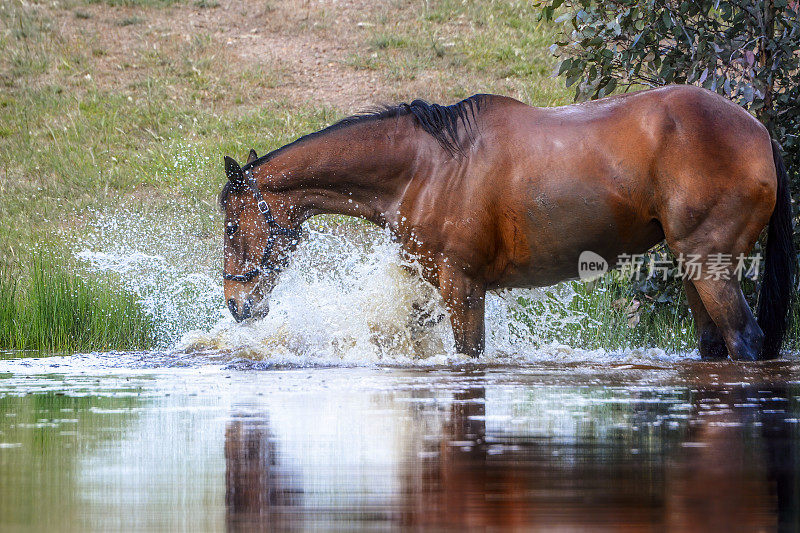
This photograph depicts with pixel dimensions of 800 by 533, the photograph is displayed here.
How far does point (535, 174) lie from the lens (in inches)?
242

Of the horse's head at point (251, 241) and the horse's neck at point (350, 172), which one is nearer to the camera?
the horse's neck at point (350, 172)

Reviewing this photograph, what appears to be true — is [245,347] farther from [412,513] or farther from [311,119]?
[311,119]

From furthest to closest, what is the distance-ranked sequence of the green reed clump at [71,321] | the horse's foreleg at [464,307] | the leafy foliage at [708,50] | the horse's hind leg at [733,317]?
1. the green reed clump at [71,321]
2. the leafy foliage at [708,50]
3. the horse's foreleg at [464,307]
4. the horse's hind leg at [733,317]

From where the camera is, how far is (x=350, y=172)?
6465 mm

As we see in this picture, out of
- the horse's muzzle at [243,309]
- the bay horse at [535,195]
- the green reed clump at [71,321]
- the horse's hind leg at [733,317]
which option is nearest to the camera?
the bay horse at [535,195]

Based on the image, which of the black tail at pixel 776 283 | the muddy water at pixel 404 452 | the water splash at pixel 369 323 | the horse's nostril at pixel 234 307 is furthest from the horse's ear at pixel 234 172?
the black tail at pixel 776 283

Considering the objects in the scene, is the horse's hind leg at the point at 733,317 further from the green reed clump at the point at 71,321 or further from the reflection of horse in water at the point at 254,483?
the green reed clump at the point at 71,321

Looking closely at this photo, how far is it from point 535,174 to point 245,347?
2.13 meters

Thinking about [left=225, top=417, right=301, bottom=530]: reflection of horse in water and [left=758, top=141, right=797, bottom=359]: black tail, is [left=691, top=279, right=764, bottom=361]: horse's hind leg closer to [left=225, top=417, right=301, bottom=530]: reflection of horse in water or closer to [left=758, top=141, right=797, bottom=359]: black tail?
[left=758, top=141, right=797, bottom=359]: black tail

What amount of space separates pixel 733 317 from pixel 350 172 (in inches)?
94.8

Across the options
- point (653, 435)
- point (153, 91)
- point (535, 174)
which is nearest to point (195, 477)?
point (653, 435)

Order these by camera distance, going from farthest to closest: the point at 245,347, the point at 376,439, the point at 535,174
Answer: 1. the point at 245,347
2. the point at 535,174
3. the point at 376,439

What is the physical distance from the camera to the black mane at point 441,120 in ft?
Answer: 20.7

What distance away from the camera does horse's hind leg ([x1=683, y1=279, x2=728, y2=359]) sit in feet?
21.4
